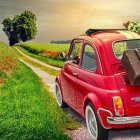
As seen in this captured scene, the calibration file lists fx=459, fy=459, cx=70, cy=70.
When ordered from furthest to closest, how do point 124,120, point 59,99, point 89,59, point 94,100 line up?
point 59,99 < point 89,59 < point 94,100 < point 124,120

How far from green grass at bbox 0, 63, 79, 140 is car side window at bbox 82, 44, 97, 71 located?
4.24 feet

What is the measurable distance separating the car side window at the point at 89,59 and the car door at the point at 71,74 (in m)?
0.36

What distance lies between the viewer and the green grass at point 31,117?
8242 millimetres

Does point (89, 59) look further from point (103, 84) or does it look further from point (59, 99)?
point (59, 99)

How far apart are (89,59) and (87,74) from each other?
1.37 feet

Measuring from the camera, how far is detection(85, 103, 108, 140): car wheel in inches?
305

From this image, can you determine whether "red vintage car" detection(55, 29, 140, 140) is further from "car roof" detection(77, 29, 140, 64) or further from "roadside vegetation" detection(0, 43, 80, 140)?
"roadside vegetation" detection(0, 43, 80, 140)

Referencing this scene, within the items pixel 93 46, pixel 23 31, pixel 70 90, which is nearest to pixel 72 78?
pixel 70 90

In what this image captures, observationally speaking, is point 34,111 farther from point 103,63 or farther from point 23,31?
point 23,31

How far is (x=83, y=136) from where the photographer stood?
8.45 m

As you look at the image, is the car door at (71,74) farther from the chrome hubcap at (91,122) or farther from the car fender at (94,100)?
the car fender at (94,100)

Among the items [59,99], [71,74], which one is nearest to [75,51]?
[71,74]

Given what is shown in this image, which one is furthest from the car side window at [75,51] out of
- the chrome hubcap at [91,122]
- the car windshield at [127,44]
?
the chrome hubcap at [91,122]

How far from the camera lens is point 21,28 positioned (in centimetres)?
14400
